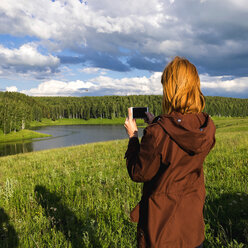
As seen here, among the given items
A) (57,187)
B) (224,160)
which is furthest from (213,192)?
(57,187)

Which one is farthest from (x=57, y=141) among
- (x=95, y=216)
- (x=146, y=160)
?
(x=146, y=160)

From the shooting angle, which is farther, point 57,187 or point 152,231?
point 57,187

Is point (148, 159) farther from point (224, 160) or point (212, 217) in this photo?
point (224, 160)

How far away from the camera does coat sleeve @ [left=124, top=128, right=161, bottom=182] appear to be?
1.82 m

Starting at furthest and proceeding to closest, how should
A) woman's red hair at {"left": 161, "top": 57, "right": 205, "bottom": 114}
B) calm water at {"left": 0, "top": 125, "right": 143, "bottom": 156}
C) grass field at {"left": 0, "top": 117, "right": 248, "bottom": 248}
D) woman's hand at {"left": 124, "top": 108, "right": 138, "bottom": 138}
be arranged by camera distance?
calm water at {"left": 0, "top": 125, "right": 143, "bottom": 156} < grass field at {"left": 0, "top": 117, "right": 248, "bottom": 248} < woman's hand at {"left": 124, "top": 108, "right": 138, "bottom": 138} < woman's red hair at {"left": 161, "top": 57, "right": 205, "bottom": 114}

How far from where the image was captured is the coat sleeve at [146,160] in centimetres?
182

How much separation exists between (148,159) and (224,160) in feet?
23.1

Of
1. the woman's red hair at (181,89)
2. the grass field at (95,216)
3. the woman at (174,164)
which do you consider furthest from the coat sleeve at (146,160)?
the grass field at (95,216)

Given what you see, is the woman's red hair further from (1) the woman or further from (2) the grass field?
(2) the grass field

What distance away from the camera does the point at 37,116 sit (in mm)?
140625

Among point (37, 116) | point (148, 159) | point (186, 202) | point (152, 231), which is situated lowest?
point (37, 116)

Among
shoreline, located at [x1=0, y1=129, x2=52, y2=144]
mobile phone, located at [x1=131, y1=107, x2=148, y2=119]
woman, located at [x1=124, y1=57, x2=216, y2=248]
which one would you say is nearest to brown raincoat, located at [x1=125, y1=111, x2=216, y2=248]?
woman, located at [x1=124, y1=57, x2=216, y2=248]

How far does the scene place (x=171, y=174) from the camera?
1.86 metres

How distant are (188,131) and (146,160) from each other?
46 centimetres
